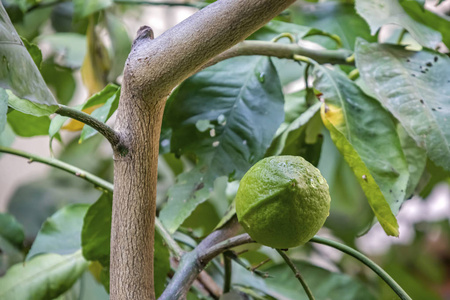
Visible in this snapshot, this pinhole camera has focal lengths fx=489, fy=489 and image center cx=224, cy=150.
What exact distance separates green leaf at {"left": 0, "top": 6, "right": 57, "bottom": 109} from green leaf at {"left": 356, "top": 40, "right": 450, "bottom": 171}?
0.24 metres

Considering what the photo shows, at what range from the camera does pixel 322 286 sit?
1.64 feet

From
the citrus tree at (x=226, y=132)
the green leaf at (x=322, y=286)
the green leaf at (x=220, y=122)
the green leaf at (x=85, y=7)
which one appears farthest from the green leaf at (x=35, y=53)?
the green leaf at (x=322, y=286)

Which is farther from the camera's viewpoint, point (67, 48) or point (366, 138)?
point (67, 48)

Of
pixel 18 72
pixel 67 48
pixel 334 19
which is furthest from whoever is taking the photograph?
pixel 67 48

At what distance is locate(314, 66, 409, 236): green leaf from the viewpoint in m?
0.33

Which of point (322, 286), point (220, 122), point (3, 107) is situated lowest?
point (322, 286)

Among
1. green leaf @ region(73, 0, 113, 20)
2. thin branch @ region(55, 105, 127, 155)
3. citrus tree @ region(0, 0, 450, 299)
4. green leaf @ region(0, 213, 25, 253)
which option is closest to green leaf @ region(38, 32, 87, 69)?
citrus tree @ region(0, 0, 450, 299)

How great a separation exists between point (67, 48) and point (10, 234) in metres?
0.28

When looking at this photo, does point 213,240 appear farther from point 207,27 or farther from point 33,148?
point 33,148

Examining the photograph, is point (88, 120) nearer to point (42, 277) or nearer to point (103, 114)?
point (103, 114)

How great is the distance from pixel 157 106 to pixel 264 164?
0.07 metres

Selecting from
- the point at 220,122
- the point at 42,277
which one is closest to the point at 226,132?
the point at 220,122

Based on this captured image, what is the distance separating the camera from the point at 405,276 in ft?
2.33

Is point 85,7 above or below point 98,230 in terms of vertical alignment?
above
